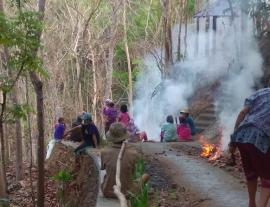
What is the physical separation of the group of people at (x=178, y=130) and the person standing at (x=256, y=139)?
10.8 metres

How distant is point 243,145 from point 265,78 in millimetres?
12353

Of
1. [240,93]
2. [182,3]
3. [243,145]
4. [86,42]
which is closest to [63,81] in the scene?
[86,42]

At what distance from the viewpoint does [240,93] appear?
711 inches

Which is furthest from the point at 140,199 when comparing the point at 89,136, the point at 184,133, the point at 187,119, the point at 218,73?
the point at 218,73

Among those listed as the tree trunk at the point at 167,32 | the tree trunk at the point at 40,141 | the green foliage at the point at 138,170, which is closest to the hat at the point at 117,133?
the green foliage at the point at 138,170

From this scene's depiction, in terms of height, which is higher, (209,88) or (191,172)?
(209,88)

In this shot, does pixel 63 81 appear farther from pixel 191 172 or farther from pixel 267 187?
pixel 267 187

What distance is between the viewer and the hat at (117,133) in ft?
23.0

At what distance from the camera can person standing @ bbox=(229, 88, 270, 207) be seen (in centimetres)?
512

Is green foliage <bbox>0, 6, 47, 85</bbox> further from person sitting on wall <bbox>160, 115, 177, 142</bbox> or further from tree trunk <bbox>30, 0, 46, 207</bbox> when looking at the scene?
person sitting on wall <bbox>160, 115, 177, 142</bbox>

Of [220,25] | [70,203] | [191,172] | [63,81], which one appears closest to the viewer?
[191,172]

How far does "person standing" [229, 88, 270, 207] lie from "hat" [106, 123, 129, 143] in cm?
202

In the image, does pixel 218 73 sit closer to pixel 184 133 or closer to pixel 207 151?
pixel 184 133

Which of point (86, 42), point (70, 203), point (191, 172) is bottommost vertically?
point (70, 203)
